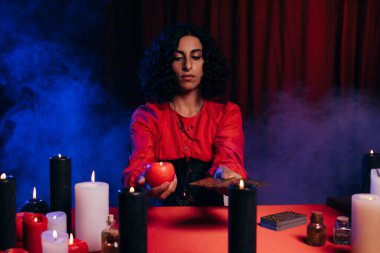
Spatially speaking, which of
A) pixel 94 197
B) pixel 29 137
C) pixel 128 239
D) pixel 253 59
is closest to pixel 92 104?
pixel 29 137

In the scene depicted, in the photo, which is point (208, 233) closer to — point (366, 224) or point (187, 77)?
point (366, 224)

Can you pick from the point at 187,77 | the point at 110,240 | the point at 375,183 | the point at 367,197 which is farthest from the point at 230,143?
the point at 110,240

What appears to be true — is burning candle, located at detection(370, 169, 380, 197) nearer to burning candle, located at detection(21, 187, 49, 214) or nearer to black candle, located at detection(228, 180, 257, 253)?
black candle, located at detection(228, 180, 257, 253)

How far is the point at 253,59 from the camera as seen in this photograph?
2.86m

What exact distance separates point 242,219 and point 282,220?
437mm

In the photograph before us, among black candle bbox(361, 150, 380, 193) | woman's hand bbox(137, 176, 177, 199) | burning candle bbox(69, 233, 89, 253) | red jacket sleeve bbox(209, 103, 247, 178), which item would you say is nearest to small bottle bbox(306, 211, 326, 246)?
black candle bbox(361, 150, 380, 193)

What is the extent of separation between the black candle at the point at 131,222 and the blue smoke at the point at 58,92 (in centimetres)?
192

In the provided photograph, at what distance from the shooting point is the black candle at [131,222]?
944mm

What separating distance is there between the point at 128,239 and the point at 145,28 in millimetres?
1993

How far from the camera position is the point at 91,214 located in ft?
3.91

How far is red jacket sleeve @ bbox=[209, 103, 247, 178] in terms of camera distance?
6.92 feet

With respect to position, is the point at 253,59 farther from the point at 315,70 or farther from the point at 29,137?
the point at 29,137

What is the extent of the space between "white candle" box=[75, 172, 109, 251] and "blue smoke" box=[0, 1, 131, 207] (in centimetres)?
166

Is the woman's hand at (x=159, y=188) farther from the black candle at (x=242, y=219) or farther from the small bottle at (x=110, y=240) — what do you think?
the black candle at (x=242, y=219)
